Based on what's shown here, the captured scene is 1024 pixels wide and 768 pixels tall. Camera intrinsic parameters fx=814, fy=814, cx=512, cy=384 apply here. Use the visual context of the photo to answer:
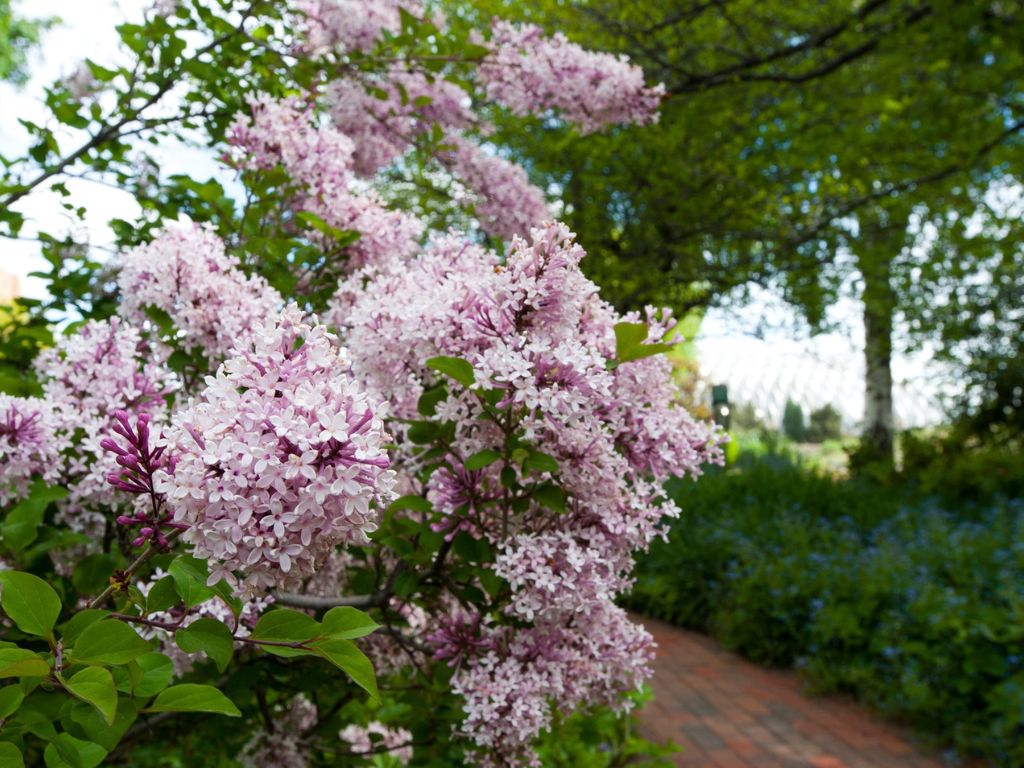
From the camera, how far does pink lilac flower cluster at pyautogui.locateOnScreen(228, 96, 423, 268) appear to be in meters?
2.49

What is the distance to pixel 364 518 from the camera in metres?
1.01

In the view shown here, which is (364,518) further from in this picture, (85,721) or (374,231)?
(374,231)

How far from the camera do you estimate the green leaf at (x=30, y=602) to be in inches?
37.7

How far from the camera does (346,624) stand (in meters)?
1.02

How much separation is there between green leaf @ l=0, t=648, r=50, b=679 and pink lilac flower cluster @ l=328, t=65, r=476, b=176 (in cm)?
270

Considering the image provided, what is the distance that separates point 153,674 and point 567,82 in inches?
122

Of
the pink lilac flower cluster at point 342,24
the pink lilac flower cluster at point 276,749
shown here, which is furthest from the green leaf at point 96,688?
the pink lilac flower cluster at point 342,24

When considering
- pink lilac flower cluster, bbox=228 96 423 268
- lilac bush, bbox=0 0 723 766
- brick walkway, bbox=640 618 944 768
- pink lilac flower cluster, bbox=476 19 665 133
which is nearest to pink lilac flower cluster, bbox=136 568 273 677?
lilac bush, bbox=0 0 723 766

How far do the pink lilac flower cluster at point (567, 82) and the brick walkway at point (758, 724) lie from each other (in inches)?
128

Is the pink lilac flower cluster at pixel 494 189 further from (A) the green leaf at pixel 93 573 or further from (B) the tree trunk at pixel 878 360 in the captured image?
(B) the tree trunk at pixel 878 360

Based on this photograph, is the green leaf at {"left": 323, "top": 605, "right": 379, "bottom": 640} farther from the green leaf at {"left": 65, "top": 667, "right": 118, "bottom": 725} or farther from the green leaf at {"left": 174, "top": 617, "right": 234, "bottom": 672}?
the green leaf at {"left": 65, "top": 667, "right": 118, "bottom": 725}

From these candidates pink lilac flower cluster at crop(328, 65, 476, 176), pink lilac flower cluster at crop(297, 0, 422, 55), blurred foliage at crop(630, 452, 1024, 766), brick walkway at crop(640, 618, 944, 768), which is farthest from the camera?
blurred foliage at crop(630, 452, 1024, 766)

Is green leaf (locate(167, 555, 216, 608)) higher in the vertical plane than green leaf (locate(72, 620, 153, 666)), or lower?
higher

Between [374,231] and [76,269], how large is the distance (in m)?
1.14
